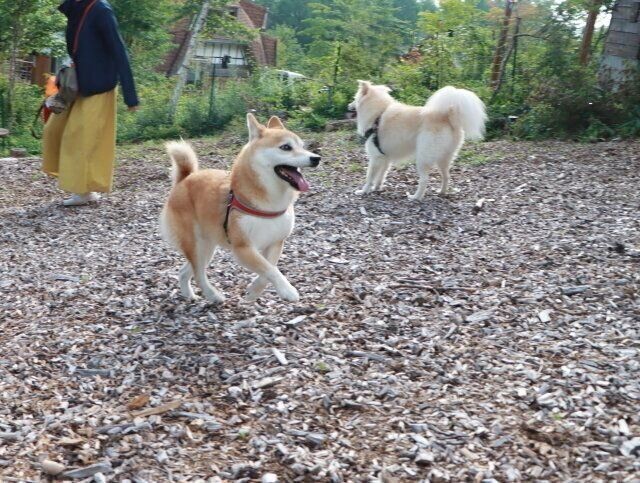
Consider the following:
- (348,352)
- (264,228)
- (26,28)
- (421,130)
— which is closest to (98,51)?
(421,130)

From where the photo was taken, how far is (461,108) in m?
6.84

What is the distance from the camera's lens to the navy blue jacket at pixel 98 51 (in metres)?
6.58

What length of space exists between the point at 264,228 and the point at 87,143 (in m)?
3.56

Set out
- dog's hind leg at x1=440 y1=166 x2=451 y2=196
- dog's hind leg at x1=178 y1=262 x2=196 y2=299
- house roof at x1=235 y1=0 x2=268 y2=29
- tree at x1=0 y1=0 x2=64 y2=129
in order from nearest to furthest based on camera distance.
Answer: dog's hind leg at x1=178 y1=262 x2=196 y2=299, dog's hind leg at x1=440 y1=166 x2=451 y2=196, tree at x1=0 y1=0 x2=64 y2=129, house roof at x1=235 y1=0 x2=268 y2=29

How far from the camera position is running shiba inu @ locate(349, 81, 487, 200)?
271 inches

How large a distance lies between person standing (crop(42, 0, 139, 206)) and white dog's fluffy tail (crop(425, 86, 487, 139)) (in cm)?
283

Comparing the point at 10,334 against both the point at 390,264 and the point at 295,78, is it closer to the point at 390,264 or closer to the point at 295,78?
the point at 390,264

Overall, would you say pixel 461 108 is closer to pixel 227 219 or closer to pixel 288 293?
pixel 227 219

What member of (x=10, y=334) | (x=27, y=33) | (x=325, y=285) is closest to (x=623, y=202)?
(x=325, y=285)

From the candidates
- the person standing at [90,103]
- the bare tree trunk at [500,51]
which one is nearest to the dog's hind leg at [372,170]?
the person standing at [90,103]

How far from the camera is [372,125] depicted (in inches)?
299

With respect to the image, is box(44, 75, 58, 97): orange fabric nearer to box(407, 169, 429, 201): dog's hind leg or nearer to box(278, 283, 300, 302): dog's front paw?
box(407, 169, 429, 201): dog's hind leg

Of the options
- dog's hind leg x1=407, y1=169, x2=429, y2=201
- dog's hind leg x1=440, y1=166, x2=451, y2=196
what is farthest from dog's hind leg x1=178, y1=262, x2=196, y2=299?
dog's hind leg x1=440, y1=166, x2=451, y2=196

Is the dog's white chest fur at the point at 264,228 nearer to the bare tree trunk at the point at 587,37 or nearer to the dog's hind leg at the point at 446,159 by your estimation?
the dog's hind leg at the point at 446,159
